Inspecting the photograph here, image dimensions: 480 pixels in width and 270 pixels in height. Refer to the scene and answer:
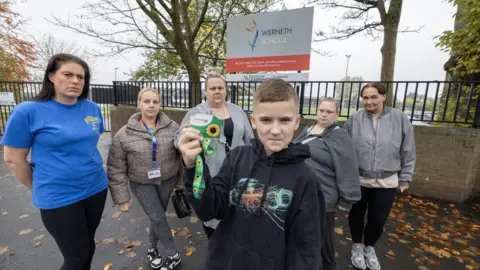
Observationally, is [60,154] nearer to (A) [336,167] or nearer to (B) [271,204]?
(B) [271,204]

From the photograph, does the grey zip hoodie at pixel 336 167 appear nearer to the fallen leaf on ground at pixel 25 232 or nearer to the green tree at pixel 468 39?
the fallen leaf on ground at pixel 25 232

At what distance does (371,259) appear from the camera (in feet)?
9.12

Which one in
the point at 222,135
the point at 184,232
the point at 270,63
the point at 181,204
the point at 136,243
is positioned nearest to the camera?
the point at 222,135

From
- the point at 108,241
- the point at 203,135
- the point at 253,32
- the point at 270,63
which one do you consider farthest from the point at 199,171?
the point at 253,32

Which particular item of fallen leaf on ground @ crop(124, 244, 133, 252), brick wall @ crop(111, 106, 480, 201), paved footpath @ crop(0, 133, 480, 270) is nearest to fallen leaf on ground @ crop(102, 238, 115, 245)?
paved footpath @ crop(0, 133, 480, 270)

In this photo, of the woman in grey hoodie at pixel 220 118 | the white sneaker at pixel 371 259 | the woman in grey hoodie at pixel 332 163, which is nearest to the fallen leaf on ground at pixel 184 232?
the woman in grey hoodie at pixel 220 118

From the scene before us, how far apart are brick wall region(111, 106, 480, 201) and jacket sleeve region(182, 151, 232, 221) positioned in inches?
198

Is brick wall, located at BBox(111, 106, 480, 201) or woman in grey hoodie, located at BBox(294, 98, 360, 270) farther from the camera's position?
brick wall, located at BBox(111, 106, 480, 201)

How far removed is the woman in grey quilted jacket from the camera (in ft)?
7.72

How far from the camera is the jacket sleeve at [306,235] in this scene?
48.6 inches

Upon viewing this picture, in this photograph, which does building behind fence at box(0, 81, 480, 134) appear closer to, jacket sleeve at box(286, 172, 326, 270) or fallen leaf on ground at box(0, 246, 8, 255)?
jacket sleeve at box(286, 172, 326, 270)

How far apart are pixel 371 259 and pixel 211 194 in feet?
8.72

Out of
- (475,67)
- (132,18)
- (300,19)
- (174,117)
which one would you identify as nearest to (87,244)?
(174,117)

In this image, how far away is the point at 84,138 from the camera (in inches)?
75.3
